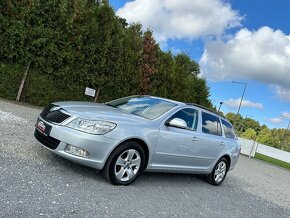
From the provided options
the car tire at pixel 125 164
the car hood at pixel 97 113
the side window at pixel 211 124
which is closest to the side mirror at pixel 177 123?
the car hood at pixel 97 113

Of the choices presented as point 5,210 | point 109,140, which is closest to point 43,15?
point 109,140

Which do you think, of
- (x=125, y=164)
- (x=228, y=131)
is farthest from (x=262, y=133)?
(x=125, y=164)

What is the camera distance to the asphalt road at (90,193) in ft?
14.8

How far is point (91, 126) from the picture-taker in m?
5.72

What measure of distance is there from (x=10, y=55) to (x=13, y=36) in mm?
746

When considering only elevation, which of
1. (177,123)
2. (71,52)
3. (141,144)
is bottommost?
(141,144)

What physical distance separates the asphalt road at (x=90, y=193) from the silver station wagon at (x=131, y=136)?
357mm

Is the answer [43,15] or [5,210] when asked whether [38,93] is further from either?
[5,210]

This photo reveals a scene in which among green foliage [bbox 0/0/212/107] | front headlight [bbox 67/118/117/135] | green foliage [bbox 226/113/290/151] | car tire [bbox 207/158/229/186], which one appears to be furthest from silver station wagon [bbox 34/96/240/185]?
green foliage [bbox 226/113/290/151]

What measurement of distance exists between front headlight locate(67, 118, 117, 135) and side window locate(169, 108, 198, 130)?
1694mm

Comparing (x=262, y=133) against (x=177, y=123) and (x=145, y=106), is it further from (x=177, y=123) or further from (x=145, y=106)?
(x=177, y=123)

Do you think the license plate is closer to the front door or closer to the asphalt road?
the asphalt road

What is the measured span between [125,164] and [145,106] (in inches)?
59.0

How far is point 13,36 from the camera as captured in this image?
14125 mm
